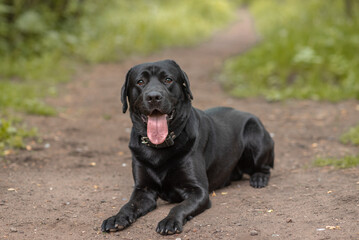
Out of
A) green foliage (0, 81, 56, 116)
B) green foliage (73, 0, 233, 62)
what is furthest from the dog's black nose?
green foliage (73, 0, 233, 62)

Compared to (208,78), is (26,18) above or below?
above

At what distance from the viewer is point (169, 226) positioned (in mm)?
3582

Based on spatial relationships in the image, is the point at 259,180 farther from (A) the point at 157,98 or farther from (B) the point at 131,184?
(A) the point at 157,98

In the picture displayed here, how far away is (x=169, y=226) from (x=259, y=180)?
5.44 ft

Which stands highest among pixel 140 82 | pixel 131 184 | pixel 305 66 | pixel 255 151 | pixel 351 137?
pixel 140 82

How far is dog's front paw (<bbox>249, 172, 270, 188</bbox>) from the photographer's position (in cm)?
490

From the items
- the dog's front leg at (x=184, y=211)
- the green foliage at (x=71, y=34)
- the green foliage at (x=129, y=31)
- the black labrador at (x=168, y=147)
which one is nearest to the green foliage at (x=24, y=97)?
the green foliage at (x=71, y=34)

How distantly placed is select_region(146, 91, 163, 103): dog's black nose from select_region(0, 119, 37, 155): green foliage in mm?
2634

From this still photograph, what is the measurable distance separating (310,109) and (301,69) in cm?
172

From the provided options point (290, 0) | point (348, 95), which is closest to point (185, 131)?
point (348, 95)

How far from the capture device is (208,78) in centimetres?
1145

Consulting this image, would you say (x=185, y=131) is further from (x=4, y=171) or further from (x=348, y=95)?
(x=348, y=95)

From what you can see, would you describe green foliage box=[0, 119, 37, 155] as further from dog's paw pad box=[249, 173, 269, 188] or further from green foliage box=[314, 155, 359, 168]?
green foliage box=[314, 155, 359, 168]

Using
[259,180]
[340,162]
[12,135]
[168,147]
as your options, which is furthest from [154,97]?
[12,135]
